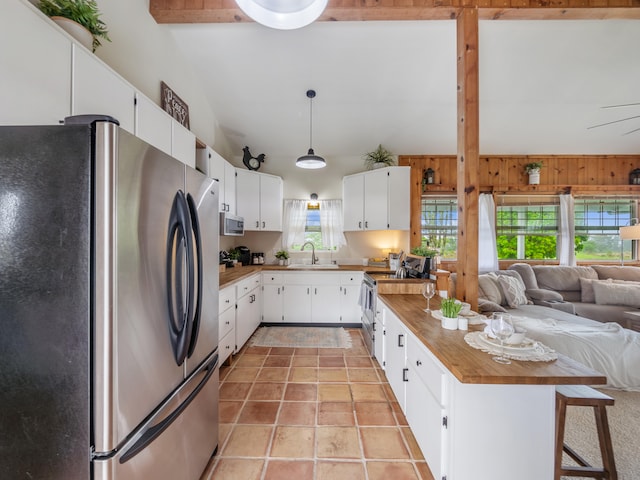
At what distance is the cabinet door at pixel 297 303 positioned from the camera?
398 cm

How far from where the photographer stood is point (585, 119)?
3.89m

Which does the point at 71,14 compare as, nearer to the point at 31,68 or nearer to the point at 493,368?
the point at 31,68

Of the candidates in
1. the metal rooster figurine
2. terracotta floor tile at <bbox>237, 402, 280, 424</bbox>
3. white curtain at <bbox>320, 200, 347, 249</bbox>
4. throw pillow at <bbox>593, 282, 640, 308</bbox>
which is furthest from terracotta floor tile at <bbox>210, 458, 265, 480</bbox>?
throw pillow at <bbox>593, 282, 640, 308</bbox>

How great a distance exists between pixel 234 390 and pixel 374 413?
123 cm

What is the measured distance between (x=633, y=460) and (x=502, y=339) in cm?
133

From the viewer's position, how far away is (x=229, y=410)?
6.94ft

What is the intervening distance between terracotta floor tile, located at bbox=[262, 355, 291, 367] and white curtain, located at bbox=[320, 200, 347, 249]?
2.11 meters

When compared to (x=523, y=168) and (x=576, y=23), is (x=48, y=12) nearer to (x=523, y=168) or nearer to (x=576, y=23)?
(x=576, y=23)

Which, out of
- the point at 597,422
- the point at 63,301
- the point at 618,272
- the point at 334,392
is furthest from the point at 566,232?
the point at 63,301

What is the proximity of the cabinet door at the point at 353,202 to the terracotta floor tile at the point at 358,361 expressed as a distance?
193 centimetres

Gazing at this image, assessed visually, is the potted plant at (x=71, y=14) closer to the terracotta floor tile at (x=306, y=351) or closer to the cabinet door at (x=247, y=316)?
the cabinet door at (x=247, y=316)

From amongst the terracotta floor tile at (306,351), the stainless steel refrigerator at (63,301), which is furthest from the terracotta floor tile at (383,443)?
the stainless steel refrigerator at (63,301)

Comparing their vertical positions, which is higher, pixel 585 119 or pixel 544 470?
pixel 585 119

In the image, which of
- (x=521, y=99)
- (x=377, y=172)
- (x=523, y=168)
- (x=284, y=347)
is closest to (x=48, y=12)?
(x=284, y=347)
